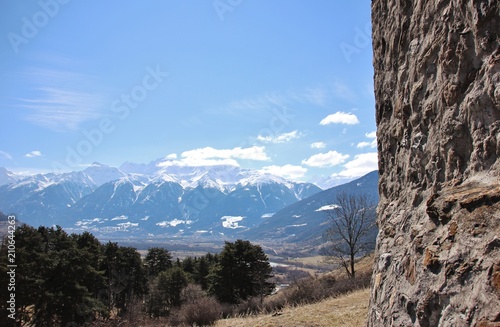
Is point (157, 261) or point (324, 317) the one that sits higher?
point (324, 317)

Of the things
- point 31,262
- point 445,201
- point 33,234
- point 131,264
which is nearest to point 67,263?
point 31,262

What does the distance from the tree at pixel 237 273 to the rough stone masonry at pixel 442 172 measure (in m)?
34.7

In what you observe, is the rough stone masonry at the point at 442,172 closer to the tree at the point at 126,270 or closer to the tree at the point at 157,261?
the tree at the point at 126,270

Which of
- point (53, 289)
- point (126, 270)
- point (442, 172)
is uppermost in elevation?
point (442, 172)

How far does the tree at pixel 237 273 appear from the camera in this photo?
39125 millimetres

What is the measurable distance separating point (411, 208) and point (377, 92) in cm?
306

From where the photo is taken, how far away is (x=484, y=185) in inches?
148

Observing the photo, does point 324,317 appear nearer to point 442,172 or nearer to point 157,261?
point 442,172

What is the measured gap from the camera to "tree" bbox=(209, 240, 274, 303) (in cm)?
3912

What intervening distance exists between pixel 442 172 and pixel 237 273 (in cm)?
3733

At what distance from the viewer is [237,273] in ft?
130

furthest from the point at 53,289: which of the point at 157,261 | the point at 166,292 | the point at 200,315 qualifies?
the point at 157,261

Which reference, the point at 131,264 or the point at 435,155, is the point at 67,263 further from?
the point at 131,264

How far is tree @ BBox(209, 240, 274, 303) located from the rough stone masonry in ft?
114
